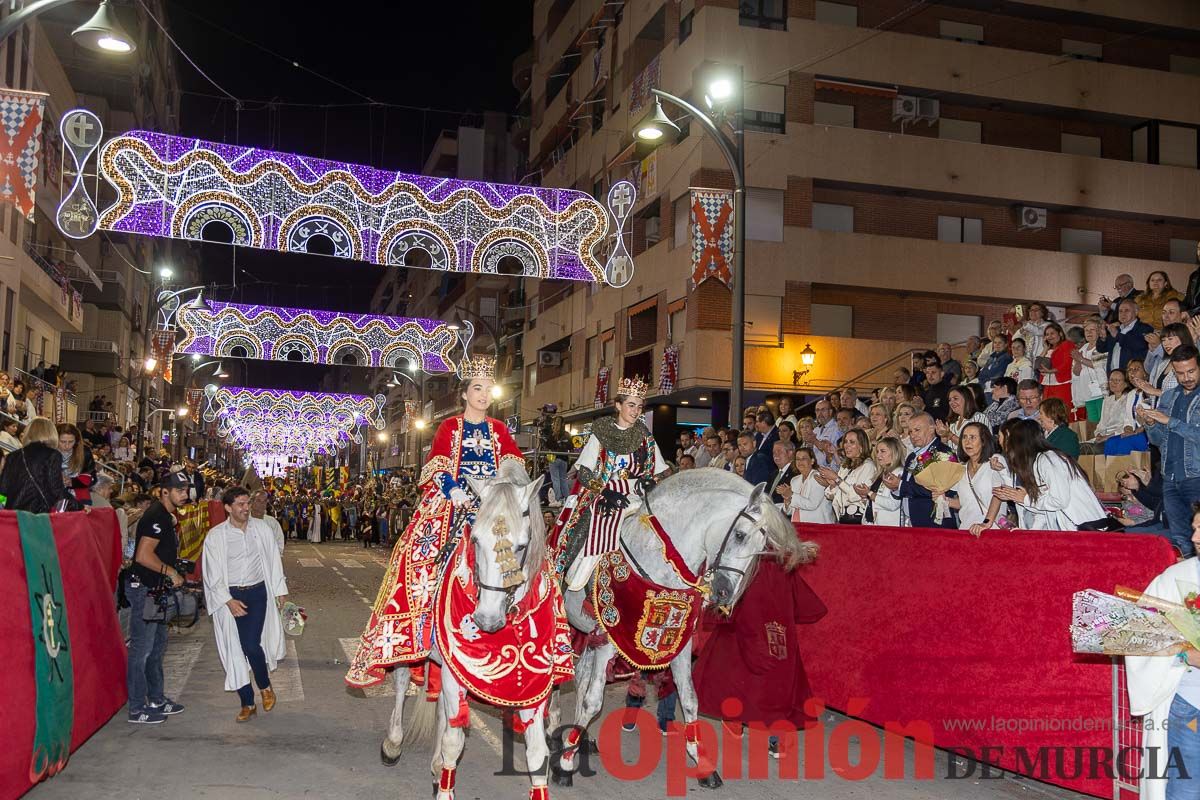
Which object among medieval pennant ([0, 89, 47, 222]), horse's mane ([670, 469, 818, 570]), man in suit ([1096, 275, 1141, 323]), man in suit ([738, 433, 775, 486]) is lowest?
horse's mane ([670, 469, 818, 570])

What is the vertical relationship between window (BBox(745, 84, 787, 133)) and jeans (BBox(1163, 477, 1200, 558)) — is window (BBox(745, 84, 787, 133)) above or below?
above

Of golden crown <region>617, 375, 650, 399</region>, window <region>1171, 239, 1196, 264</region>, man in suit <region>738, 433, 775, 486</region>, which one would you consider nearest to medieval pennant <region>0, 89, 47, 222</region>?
golden crown <region>617, 375, 650, 399</region>

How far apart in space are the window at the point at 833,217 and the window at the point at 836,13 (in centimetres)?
509

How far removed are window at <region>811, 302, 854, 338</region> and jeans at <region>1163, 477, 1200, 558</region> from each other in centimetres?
2028

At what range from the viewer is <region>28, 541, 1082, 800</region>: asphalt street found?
274 inches

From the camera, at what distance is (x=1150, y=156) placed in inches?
1248

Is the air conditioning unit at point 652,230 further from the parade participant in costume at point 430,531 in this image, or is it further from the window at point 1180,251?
the parade participant in costume at point 430,531

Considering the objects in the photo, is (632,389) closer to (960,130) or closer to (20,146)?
(20,146)

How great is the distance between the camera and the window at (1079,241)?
31281 millimetres

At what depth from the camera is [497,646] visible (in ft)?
19.5

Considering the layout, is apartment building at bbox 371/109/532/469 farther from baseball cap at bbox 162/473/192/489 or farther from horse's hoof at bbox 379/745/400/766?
horse's hoof at bbox 379/745/400/766

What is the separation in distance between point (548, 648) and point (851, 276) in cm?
2435

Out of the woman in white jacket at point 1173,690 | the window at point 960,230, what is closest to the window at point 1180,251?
the window at point 960,230

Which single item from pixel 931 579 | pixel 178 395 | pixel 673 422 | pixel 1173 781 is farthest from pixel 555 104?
pixel 178 395
